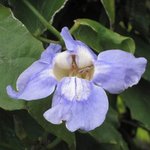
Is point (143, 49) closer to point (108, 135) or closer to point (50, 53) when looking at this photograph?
point (108, 135)

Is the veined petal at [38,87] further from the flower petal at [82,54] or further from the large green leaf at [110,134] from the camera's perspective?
the large green leaf at [110,134]

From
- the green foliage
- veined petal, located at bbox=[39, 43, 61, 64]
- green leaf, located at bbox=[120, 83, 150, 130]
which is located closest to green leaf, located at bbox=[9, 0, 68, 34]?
the green foliage

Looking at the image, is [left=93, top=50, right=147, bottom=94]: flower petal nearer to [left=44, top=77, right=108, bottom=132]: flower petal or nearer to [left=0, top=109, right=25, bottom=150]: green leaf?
[left=44, top=77, right=108, bottom=132]: flower petal

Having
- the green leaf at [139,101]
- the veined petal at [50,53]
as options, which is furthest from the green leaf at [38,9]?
the green leaf at [139,101]

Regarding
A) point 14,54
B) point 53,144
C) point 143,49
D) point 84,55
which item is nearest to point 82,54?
point 84,55

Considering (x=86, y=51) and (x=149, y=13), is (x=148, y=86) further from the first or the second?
(x=86, y=51)

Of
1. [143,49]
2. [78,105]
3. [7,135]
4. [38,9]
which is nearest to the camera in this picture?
[78,105]
